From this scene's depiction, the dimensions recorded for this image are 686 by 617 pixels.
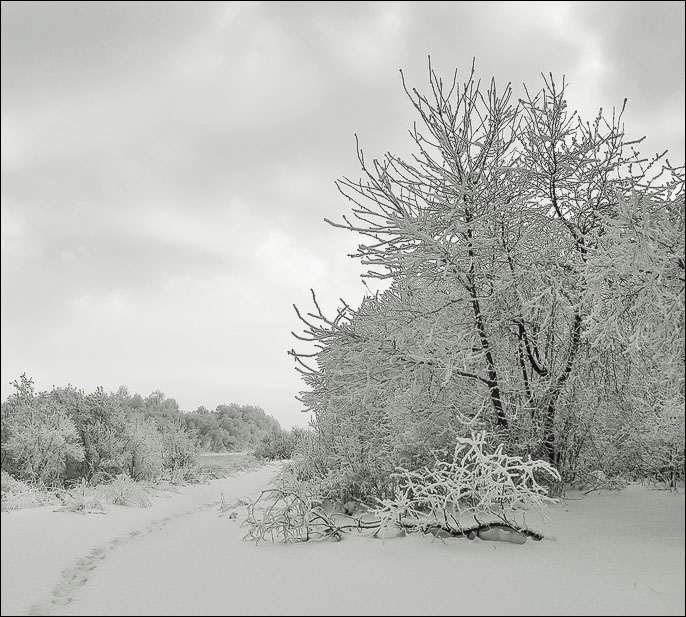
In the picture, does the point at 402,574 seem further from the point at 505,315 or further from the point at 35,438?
the point at 35,438

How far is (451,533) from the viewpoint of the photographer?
4703 millimetres

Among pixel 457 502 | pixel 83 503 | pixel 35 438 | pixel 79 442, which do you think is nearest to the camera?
pixel 457 502

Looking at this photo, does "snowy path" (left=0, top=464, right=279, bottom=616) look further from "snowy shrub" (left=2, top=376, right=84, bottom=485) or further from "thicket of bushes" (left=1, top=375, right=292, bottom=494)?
"snowy shrub" (left=2, top=376, right=84, bottom=485)

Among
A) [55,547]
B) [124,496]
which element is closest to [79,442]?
[124,496]

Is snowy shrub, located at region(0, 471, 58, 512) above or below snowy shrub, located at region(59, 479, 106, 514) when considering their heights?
above

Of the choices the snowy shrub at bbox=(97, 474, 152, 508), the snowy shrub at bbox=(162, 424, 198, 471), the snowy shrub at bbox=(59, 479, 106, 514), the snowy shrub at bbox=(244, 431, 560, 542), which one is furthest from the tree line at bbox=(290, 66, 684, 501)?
the snowy shrub at bbox=(162, 424, 198, 471)

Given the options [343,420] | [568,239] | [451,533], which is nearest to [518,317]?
[568,239]

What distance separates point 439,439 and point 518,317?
190 cm

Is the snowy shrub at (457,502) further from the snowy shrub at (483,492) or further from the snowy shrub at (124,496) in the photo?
the snowy shrub at (124,496)

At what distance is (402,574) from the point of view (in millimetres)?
3633

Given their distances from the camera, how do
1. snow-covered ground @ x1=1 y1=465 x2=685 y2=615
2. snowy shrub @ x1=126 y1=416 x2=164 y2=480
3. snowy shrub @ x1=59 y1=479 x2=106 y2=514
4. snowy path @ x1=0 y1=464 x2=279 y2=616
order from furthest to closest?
snowy shrub @ x1=126 y1=416 x2=164 y2=480
snowy shrub @ x1=59 y1=479 x2=106 y2=514
snowy path @ x1=0 y1=464 x2=279 y2=616
snow-covered ground @ x1=1 y1=465 x2=685 y2=615

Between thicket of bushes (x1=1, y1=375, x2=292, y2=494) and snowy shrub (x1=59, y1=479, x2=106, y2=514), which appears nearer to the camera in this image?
snowy shrub (x1=59, y1=479, x2=106, y2=514)

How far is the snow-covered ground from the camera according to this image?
3045 millimetres

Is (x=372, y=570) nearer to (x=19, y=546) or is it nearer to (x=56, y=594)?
(x=56, y=594)
